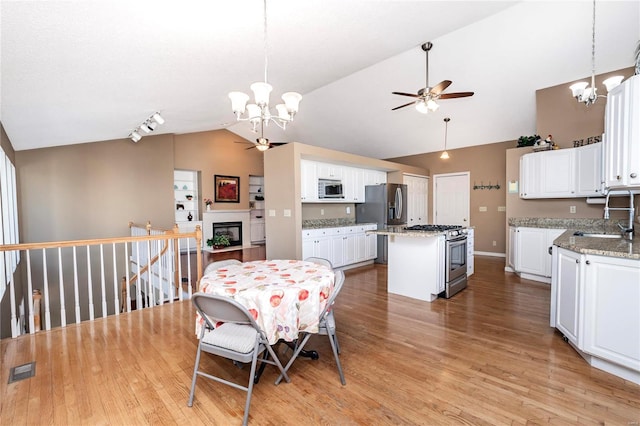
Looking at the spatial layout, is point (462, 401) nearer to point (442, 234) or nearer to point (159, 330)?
point (442, 234)

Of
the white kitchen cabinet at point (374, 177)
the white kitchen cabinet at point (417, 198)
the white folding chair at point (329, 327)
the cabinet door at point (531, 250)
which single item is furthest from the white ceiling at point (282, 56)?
the cabinet door at point (531, 250)

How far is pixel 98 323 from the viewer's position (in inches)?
120

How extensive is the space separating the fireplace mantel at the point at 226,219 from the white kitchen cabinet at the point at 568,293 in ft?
26.0

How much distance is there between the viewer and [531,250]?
473cm

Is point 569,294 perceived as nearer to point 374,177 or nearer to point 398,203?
point 398,203

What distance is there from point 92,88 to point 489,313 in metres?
5.06

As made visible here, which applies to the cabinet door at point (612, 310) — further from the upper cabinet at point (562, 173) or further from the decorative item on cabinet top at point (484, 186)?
the decorative item on cabinet top at point (484, 186)

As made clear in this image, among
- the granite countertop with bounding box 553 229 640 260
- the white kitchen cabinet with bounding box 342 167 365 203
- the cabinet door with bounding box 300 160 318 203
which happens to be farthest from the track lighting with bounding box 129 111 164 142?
the granite countertop with bounding box 553 229 640 260

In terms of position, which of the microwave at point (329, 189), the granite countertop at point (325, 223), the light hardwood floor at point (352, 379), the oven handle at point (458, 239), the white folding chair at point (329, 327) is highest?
the microwave at point (329, 189)

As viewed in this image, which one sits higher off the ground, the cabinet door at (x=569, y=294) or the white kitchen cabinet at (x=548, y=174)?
the white kitchen cabinet at (x=548, y=174)

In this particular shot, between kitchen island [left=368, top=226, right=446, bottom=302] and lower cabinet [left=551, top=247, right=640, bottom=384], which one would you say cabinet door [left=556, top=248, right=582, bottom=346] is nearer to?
lower cabinet [left=551, top=247, right=640, bottom=384]

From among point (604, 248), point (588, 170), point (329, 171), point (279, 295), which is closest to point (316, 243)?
point (329, 171)

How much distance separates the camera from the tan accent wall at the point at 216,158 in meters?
8.02

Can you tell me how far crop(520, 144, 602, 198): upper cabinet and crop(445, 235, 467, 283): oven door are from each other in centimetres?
181
